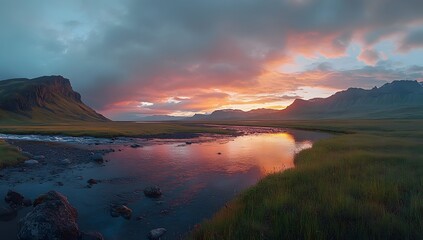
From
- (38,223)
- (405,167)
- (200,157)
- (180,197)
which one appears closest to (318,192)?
(180,197)

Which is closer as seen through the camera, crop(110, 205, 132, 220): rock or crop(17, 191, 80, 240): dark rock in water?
crop(17, 191, 80, 240): dark rock in water

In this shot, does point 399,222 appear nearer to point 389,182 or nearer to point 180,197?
point 389,182

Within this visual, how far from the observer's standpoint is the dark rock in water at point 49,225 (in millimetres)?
12945

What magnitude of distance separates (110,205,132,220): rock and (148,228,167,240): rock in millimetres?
2939

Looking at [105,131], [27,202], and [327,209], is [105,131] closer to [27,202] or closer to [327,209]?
[27,202]

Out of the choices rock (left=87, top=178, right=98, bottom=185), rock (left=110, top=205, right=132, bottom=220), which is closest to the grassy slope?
rock (left=110, top=205, right=132, bottom=220)

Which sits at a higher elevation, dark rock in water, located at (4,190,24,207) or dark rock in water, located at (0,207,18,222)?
dark rock in water, located at (4,190,24,207)

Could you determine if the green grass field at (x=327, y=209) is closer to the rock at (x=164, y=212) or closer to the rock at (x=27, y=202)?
the rock at (x=164, y=212)

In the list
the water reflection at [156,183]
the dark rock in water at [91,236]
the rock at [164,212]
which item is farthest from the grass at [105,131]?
the dark rock in water at [91,236]

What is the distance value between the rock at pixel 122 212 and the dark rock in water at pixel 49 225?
104 inches

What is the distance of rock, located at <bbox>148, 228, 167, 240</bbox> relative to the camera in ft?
44.9

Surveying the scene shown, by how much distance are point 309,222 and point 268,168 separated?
19594mm

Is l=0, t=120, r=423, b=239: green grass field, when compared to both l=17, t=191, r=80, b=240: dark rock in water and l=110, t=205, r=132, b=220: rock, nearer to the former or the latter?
l=110, t=205, r=132, b=220: rock

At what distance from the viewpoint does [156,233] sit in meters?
13.9
